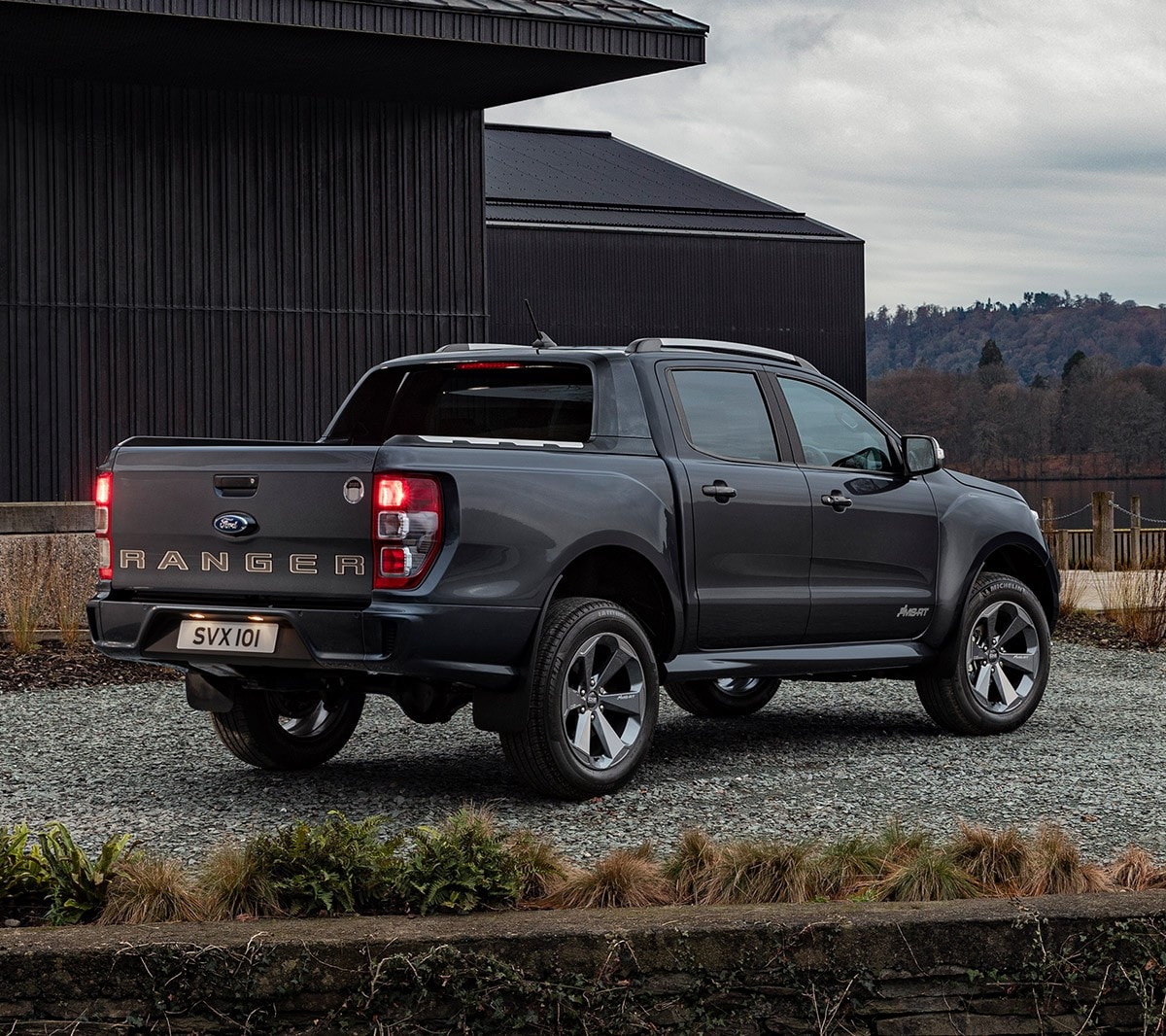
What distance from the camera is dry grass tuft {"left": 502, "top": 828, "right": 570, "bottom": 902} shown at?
195 inches

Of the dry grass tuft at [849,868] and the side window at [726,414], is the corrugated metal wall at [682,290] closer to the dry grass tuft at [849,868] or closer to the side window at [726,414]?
the side window at [726,414]

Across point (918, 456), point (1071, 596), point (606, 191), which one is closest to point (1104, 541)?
point (1071, 596)

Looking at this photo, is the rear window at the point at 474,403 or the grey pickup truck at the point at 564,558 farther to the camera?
the rear window at the point at 474,403

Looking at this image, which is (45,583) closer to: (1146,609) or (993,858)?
(1146,609)

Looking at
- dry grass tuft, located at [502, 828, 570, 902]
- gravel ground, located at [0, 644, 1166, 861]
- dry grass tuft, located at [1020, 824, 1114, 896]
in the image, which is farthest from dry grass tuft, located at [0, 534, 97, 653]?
dry grass tuft, located at [1020, 824, 1114, 896]

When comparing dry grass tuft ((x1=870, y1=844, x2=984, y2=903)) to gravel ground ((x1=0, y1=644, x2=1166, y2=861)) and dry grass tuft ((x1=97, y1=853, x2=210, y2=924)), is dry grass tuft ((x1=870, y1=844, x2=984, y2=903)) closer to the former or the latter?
gravel ground ((x1=0, y1=644, x2=1166, y2=861))

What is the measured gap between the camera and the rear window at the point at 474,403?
8.04 meters

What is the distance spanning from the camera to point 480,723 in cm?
707

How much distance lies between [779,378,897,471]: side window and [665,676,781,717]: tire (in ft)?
5.37

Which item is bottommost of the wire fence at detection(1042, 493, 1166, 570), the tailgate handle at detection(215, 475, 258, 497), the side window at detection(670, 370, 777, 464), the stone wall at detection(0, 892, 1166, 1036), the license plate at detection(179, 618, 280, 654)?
the wire fence at detection(1042, 493, 1166, 570)

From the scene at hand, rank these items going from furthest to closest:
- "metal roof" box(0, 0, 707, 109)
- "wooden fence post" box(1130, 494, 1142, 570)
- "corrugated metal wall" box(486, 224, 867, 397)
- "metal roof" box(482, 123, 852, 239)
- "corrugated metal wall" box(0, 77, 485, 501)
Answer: "metal roof" box(482, 123, 852, 239) < "corrugated metal wall" box(486, 224, 867, 397) < "wooden fence post" box(1130, 494, 1142, 570) < "corrugated metal wall" box(0, 77, 485, 501) < "metal roof" box(0, 0, 707, 109)

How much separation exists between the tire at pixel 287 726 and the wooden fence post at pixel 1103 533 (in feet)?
65.4

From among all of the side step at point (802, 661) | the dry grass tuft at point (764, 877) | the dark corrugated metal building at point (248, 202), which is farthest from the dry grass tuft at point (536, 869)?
the dark corrugated metal building at point (248, 202)

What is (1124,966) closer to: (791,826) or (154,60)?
(791,826)
